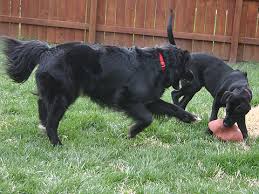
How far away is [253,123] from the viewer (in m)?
Result: 6.39

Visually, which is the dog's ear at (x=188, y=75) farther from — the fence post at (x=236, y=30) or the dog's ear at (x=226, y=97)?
the fence post at (x=236, y=30)

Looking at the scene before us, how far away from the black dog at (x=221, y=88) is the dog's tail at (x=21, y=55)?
65.5 inches

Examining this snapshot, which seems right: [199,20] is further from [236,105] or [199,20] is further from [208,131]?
[236,105]

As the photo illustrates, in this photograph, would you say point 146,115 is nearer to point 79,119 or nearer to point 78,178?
point 79,119

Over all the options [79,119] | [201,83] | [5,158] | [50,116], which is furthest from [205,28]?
[5,158]

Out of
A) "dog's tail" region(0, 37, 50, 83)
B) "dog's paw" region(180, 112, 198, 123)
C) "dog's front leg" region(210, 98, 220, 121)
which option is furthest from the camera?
"dog's front leg" region(210, 98, 220, 121)

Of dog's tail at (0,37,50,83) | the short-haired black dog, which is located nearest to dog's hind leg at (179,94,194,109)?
the short-haired black dog

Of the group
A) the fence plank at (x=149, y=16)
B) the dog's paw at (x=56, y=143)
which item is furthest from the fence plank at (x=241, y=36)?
the dog's paw at (x=56, y=143)

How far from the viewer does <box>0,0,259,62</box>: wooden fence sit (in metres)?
11.7

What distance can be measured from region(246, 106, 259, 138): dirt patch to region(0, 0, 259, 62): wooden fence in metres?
4.95

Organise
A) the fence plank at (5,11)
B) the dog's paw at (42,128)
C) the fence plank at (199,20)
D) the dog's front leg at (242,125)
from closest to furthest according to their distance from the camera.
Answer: the dog's paw at (42,128)
the dog's front leg at (242,125)
the fence plank at (199,20)
the fence plank at (5,11)

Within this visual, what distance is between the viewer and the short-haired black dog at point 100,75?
190 inches

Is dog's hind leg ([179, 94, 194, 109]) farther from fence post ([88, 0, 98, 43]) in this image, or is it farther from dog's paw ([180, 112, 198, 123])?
fence post ([88, 0, 98, 43])

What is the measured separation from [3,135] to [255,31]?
8264 mm
